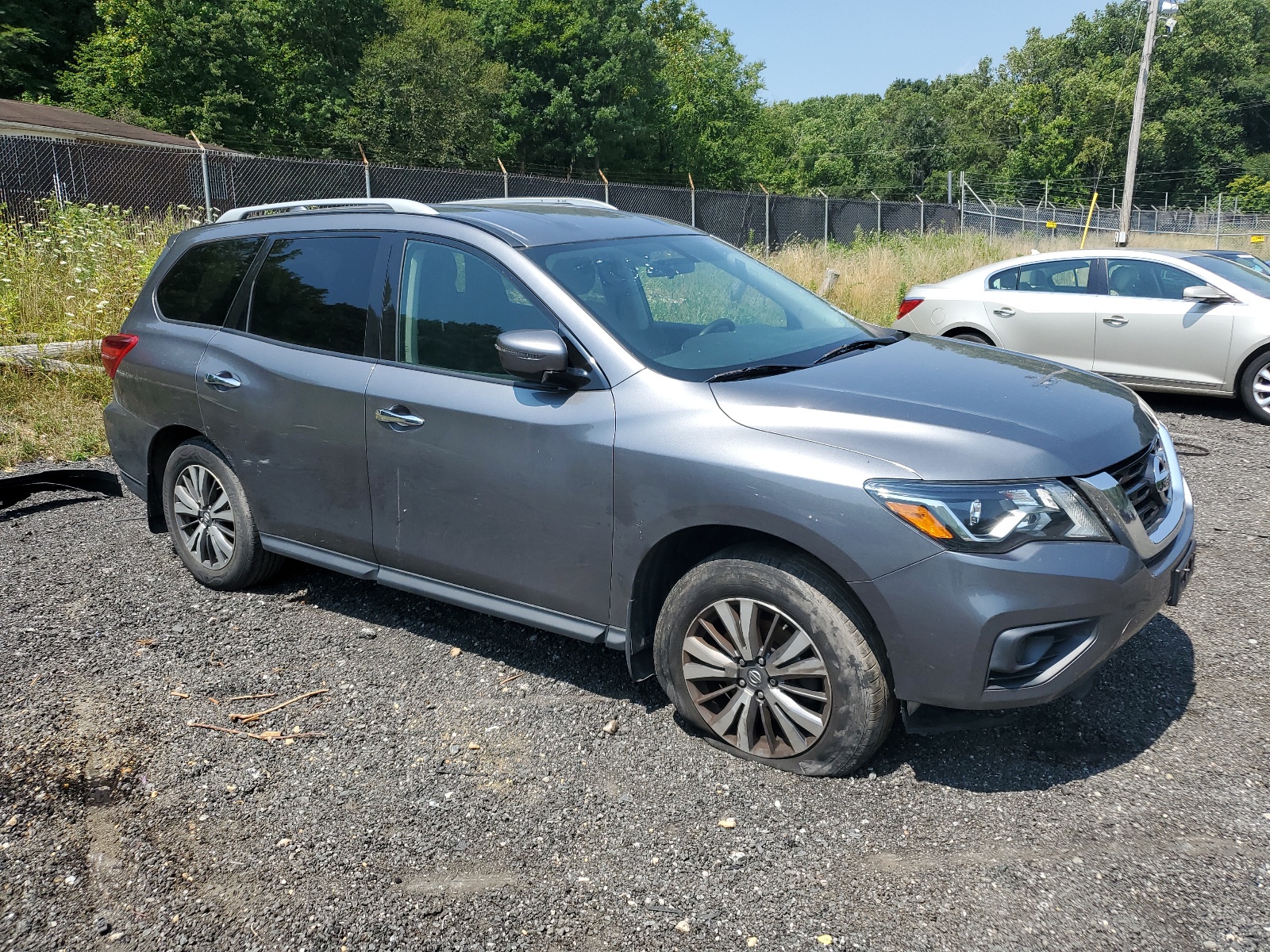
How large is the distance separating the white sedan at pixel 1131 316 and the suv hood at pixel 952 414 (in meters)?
5.64

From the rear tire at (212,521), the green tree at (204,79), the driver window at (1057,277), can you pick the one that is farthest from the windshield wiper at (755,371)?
the green tree at (204,79)

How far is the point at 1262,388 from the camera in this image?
28.3 feet

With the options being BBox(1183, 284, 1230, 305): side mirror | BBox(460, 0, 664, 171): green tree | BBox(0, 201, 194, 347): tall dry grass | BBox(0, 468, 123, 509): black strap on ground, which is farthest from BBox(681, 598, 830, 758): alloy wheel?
BBox(460, 0, 664, 171): green tree

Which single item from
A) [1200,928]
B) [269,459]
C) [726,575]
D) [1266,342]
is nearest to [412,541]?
[269,459]

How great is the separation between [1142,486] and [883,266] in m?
14.4

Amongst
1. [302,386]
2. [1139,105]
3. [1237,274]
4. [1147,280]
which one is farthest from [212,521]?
[1139,105]

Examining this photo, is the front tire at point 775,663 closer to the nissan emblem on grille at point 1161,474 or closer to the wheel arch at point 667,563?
the wheel arch at point 667,563

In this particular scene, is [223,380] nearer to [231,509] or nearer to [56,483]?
[231,509]

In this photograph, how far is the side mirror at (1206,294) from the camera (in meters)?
8.74

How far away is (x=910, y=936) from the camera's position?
255 centimetres

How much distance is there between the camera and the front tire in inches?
121

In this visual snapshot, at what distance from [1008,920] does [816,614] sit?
971mm

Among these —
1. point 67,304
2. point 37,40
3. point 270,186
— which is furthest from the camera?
point 37,40

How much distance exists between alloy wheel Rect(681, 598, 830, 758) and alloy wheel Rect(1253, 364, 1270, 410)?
7.41 m
